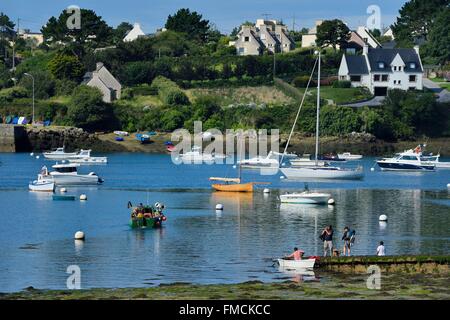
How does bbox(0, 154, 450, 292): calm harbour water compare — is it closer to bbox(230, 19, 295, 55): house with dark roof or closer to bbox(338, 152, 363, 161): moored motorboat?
bbox(338, 152, 363, 161): moored motorboat

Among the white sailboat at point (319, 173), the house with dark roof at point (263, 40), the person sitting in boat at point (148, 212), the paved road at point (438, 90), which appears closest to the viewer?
the person sitting in boat at point (148, 212)

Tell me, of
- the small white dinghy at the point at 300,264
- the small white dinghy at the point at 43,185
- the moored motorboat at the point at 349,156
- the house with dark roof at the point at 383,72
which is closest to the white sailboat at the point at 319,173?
the small white dinghy at the point at 43,185

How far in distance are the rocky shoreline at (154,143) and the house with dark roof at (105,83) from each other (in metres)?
7.46

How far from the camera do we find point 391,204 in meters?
76.1

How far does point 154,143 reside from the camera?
134 metres

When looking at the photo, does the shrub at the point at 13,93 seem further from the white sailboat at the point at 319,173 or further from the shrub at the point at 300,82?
the white sailboat at the point at 319,173

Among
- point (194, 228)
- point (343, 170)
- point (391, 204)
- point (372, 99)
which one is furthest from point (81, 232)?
point (372, 99)

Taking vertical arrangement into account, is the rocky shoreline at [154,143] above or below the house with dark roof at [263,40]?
below

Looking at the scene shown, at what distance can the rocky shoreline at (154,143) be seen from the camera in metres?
130

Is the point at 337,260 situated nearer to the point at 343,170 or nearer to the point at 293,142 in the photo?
the point at 343,170

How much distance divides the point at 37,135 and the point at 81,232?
7521cm

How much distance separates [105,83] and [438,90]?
41.6m

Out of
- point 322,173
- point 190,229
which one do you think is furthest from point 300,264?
point 322,173

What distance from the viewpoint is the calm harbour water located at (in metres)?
46.8
